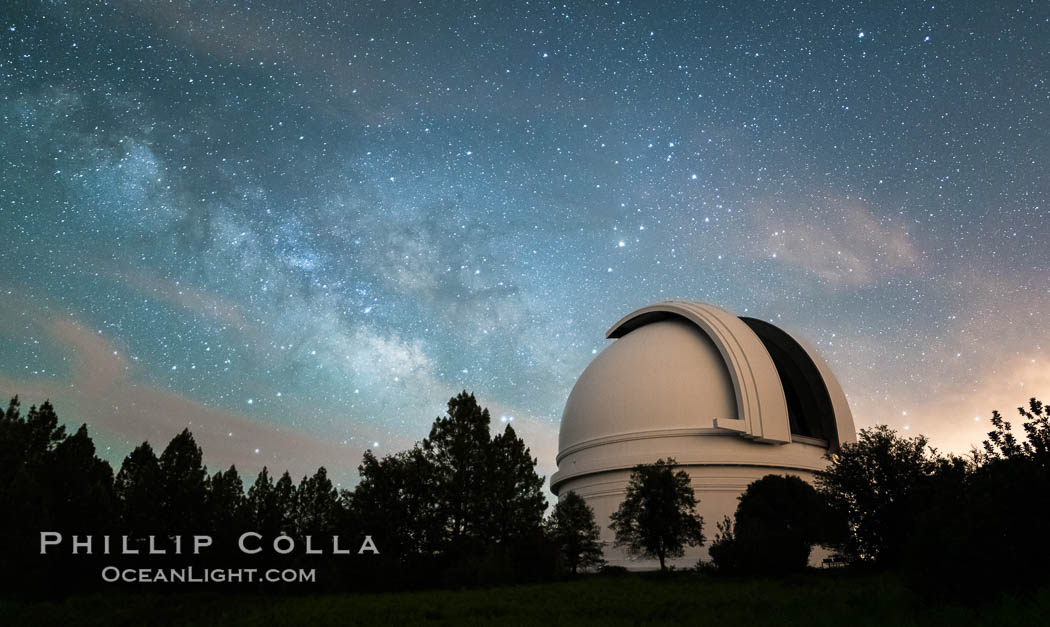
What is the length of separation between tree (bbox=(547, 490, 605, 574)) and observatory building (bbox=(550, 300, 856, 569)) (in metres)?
3.30

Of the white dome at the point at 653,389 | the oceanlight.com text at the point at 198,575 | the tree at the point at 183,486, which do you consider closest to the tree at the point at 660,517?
the white dome at the point at 653,389

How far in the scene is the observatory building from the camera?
3075cm

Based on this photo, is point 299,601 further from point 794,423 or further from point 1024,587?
point 794,423

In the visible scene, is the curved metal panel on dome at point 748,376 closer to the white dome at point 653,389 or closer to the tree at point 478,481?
the white dome at point 653,389

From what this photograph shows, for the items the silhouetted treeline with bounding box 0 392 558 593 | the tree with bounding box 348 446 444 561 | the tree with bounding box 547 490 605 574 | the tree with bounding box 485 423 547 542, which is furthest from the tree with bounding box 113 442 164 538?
the tree with bounding box 547 490 605 574

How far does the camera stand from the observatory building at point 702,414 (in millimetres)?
30750

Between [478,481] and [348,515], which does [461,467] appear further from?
[348,515]

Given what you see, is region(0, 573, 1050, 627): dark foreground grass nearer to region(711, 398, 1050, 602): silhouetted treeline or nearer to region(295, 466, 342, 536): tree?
region(711, 398, 1050, 602): silhouetted treeline

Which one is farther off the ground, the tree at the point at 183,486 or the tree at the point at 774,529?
the tree at the point at 183,486

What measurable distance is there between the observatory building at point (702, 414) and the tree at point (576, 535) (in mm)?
3299

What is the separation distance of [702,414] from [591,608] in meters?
19.3

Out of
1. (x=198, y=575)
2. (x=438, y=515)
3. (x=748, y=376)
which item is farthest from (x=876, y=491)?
(x=198, y=575)

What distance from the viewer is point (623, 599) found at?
1559 cm

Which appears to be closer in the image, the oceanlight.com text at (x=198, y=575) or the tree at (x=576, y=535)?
the oceanlight.com text at (x=198, y=575)
